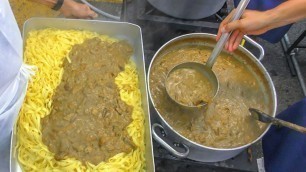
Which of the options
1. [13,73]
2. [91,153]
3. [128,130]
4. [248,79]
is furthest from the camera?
[248,79]

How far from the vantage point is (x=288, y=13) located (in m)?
1.95

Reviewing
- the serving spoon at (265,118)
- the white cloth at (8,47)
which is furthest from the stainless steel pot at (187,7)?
the white cloth at (8,47)

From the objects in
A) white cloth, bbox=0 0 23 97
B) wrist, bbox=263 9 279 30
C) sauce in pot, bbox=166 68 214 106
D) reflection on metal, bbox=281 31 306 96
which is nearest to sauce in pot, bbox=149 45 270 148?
sauce in pot, bbox=166 68 214 106

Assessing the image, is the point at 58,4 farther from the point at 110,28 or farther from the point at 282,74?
the point at 282,74

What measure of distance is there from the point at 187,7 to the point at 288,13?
790 millimetres

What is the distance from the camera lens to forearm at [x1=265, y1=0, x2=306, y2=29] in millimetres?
1911

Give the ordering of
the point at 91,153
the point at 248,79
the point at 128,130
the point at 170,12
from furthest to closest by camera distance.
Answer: the point at 170,12
the point at 248,79
the point at 128,130
the point at 91,153

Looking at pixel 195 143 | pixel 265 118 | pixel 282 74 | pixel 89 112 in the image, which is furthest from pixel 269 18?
pixel 282 74

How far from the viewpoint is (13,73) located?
4.83 ft

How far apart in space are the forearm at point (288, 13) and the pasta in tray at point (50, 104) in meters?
1.05

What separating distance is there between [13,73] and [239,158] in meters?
1.53

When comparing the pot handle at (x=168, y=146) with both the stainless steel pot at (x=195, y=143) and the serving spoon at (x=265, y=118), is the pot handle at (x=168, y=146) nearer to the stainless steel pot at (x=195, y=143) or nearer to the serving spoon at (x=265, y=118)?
the stainless steel pot at (x=195, y=143)

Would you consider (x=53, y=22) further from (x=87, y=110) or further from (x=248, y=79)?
(x=248, y=79)

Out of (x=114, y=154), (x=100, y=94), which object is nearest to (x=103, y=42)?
(x=100, y=94)
